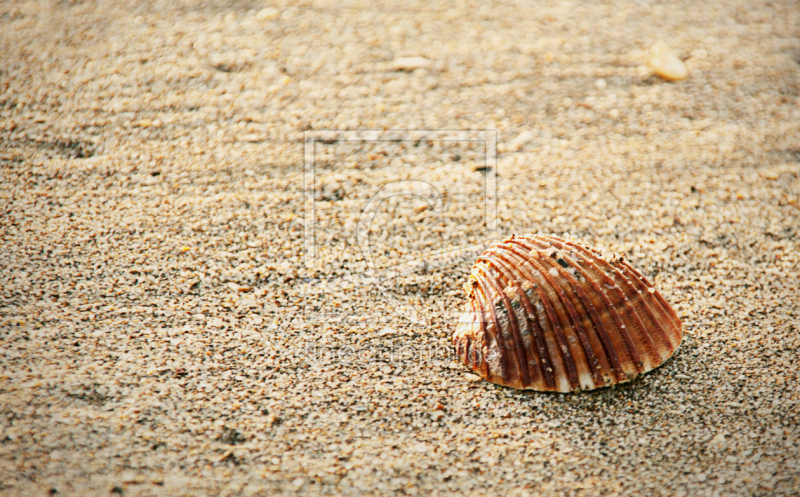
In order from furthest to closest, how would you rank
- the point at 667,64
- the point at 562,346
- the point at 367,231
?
the point at 667,64, the point at 367,231, the point at 562,346

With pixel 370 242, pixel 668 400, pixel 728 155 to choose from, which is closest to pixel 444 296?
pixel 370 242

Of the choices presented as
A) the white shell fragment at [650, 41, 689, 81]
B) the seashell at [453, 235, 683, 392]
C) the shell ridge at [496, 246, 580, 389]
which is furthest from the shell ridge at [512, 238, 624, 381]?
the white shell fragment at [650, 41, 689, 81]

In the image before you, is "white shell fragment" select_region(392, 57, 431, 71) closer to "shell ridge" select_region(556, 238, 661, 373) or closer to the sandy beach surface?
the sandy beach surface

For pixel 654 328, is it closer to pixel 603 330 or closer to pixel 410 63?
pixel 603 330

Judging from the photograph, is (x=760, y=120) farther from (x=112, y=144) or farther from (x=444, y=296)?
(x=112, y=144)

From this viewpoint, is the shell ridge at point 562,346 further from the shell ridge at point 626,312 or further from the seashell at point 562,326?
the shell ridge at point 626,312

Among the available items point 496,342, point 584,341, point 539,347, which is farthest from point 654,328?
point 496,342
